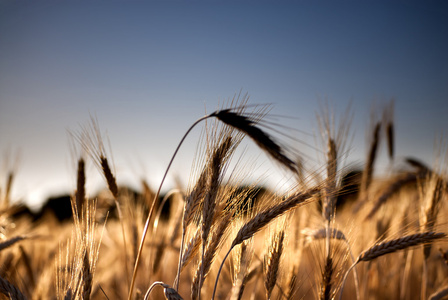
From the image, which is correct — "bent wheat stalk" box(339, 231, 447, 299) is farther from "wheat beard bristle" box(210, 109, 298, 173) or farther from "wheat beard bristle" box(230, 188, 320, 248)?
"wheat beard bristle" box(210, 109, 298, 173)

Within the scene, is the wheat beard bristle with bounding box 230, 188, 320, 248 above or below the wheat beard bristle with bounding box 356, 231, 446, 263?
above

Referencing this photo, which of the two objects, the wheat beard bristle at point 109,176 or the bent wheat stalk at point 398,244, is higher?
the wheat beard bristle at point 109,176

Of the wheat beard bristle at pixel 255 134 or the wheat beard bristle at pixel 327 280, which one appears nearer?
the wheat beard bristle at pixel 255 134

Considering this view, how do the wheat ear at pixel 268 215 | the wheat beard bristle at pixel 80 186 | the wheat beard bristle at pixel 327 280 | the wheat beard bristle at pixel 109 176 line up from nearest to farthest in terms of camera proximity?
the wheat ear at pixel 268 215, the wheat beard bristle at pixel 327 280, the wheat beard bristle at pixel 109 176, the wheat beard bristle at pixel 80 186

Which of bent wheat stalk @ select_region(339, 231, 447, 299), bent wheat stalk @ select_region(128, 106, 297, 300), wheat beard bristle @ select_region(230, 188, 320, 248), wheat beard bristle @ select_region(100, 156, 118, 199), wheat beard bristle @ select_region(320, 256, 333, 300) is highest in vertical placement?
bent wheat stalk @ select_region(128, 106, 297, 300)

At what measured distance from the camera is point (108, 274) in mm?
2980

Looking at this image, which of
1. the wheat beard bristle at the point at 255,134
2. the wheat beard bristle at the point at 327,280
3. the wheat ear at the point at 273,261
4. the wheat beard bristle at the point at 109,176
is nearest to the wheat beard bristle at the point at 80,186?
the wheat beard bristle at the point at 109,176

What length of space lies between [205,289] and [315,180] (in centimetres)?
120

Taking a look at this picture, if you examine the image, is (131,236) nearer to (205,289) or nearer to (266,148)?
(205,289)

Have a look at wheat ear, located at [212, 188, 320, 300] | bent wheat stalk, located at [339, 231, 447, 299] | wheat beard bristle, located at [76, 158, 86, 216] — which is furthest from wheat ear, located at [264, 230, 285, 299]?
wheat beard bristle, located at [76, 158, 86, 216]

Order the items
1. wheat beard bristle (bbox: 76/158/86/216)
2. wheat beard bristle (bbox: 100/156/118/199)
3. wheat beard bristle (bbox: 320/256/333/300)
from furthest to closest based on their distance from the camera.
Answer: wheat beard bristle (bbox: 76/158/86/216) < wheat beard bristle (bbox: 100/156/118/199) < wheat beard bristle (bbox: 320/256/333/300)

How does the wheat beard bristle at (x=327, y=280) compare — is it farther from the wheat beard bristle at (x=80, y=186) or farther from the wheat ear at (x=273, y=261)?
the wheat beard bristle at (x=80, y=186)

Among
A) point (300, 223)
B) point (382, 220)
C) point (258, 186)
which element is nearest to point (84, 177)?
point (258, 186)

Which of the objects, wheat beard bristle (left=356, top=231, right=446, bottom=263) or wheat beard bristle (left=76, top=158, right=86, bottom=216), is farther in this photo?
wheat beard bristle (left=76, top=158, right=86, bottom=216)
